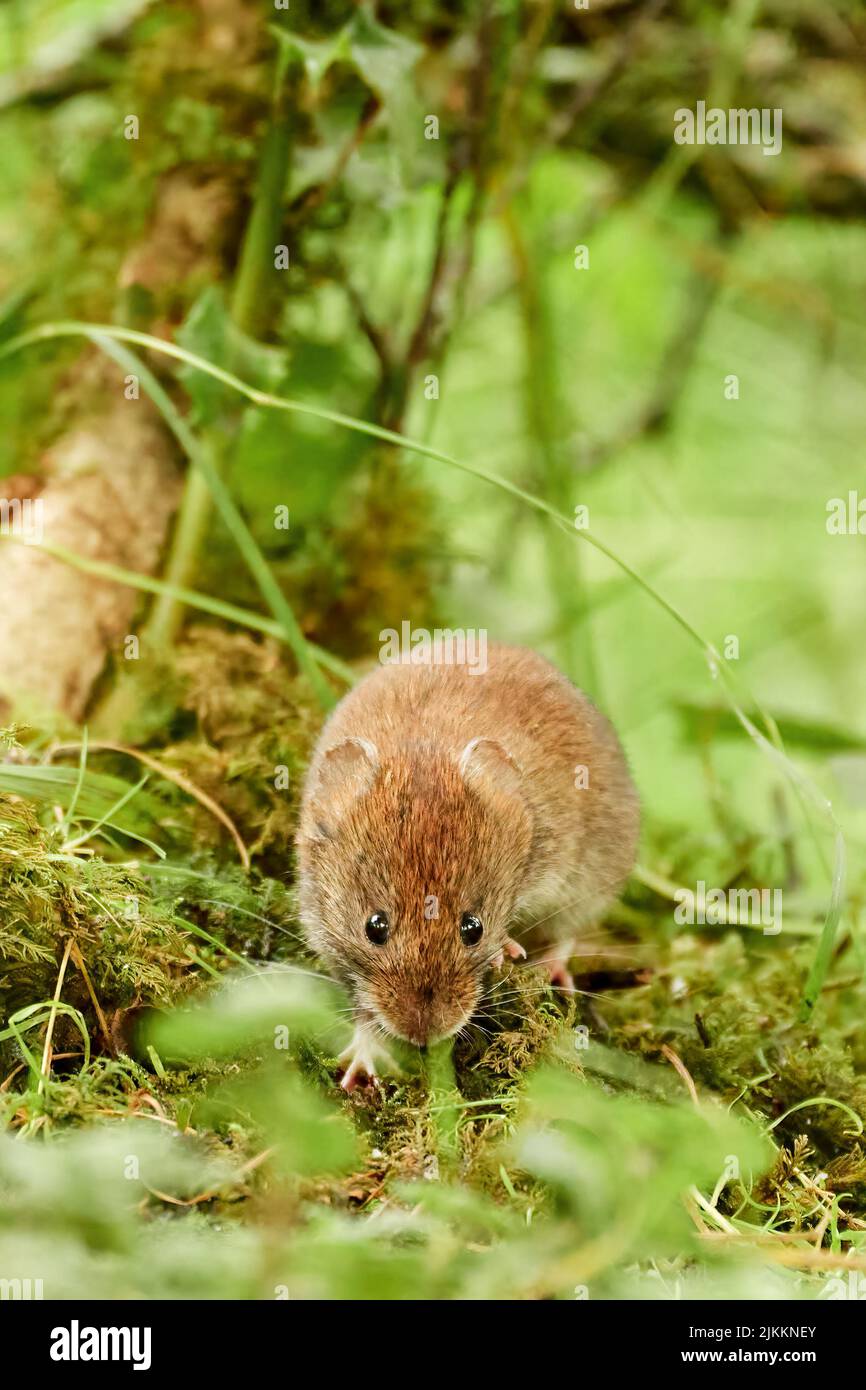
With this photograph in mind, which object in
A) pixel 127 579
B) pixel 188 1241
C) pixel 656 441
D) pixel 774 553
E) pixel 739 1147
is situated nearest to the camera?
pixel 739 1147

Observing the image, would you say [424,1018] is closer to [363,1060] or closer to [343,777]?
[363,1060]

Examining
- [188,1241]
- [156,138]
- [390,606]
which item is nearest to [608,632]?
[390,606]

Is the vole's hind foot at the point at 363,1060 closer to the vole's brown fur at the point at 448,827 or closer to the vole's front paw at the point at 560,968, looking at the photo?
the vole's brown fur at the point at 448,827

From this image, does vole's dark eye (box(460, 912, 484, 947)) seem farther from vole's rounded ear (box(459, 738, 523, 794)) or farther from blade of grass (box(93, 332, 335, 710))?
blade of grass (box(93, 332, 335, 710))

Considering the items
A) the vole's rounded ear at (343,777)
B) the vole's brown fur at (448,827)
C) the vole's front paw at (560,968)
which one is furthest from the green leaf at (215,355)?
the vole's front paw at (560,968)

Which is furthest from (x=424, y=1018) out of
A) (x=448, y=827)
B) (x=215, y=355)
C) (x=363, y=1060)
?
(x=215, y=355)

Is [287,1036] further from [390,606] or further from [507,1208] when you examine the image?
[390,606]
